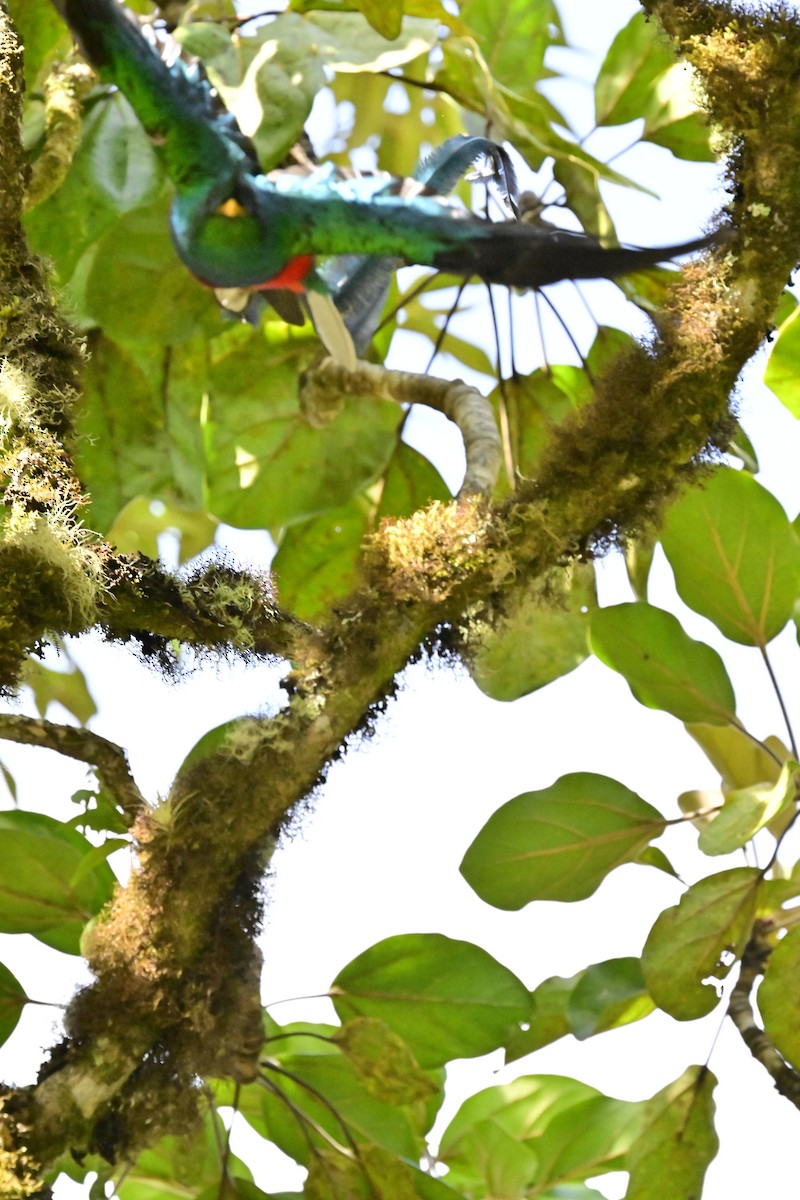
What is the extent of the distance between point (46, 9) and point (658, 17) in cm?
61

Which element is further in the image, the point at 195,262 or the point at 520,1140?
the point at 520,1140

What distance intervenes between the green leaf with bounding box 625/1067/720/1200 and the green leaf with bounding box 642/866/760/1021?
73mm

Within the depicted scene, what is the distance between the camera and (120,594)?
2.19ft

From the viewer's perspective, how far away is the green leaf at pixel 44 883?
877 millimetres

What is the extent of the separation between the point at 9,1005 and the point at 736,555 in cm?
68

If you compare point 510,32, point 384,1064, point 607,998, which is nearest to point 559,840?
point 607,998

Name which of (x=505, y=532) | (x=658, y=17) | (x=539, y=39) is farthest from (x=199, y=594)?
(x=539, y=39)

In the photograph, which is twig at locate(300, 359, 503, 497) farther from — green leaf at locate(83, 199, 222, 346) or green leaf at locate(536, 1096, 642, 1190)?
green leaf at locate(536, 1096, 642, 1190)

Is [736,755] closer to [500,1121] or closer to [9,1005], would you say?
[500,1121]

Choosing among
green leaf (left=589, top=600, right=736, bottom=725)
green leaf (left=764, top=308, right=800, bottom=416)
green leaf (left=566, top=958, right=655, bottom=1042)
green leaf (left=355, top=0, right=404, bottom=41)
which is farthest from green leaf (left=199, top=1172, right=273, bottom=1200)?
green leaf (left=355, top=0, right=404, bottom=41)

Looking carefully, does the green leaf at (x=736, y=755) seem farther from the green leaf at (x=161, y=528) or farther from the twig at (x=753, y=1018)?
the green leaf at (x=161, y=528)

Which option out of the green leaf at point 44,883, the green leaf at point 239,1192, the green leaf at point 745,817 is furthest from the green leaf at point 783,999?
the green leaf at point 44,883

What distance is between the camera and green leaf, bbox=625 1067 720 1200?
86 cm

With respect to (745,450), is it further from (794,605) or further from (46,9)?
(46,9)
